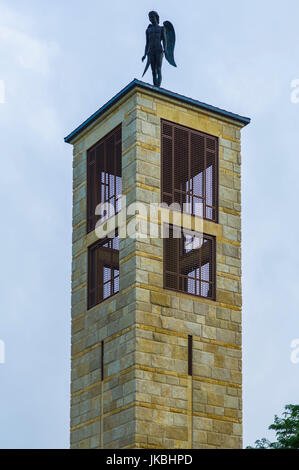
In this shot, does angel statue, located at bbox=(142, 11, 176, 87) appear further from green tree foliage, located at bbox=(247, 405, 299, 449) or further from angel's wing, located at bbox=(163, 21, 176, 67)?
green tree foliage, located at bbox=(247, 405, 299, 449)

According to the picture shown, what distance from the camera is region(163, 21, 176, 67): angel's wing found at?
139 ft

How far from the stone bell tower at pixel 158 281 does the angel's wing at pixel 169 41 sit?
2484 millimetres

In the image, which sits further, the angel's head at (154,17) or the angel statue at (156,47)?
the angel's head at (154,17)

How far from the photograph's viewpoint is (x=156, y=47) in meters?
41.8

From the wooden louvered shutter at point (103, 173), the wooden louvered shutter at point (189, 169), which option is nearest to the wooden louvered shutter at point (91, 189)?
the wooden louvered shutter at point (103, 173)

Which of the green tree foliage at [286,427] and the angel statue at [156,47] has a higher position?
the angel statue at [156,47]

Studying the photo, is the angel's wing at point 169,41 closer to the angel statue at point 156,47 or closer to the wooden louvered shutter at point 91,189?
the angel statue at point 156,47

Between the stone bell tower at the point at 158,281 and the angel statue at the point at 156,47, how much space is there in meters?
1.71

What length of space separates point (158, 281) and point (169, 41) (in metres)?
→ 9.75

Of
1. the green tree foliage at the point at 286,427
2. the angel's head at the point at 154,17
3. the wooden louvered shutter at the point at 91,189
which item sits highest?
the angel's head at the point at 154,17

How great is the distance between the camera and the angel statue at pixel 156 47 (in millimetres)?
41531

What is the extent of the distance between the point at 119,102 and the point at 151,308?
25.1 feet

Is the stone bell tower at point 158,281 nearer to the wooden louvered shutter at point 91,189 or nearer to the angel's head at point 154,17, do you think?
the wooden louvered shutter at point 91,189
